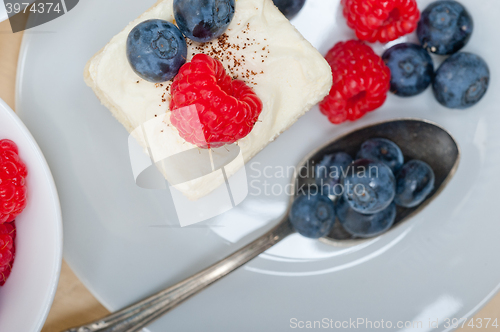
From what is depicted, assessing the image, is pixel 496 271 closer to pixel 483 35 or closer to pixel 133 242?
pixel 483 35

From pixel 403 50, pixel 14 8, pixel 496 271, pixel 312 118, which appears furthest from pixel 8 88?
pixel 496 271

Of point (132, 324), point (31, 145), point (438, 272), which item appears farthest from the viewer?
point (438, 272)

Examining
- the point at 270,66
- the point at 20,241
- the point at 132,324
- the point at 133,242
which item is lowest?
the point at 132,324

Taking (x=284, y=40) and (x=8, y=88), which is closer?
(x=284, y=40)

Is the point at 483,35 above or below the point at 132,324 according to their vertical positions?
above

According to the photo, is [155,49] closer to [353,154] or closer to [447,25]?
[353,154]

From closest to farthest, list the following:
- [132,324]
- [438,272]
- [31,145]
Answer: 1. [31,145]
2. [132,324]
3. [438,272]

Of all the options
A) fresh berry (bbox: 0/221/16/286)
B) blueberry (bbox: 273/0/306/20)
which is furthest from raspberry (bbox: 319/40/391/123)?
fresh berry (bbox: 0/221/16/286)

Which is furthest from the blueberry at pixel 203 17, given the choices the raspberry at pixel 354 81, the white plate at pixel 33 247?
the white plate at pixel 33 247
